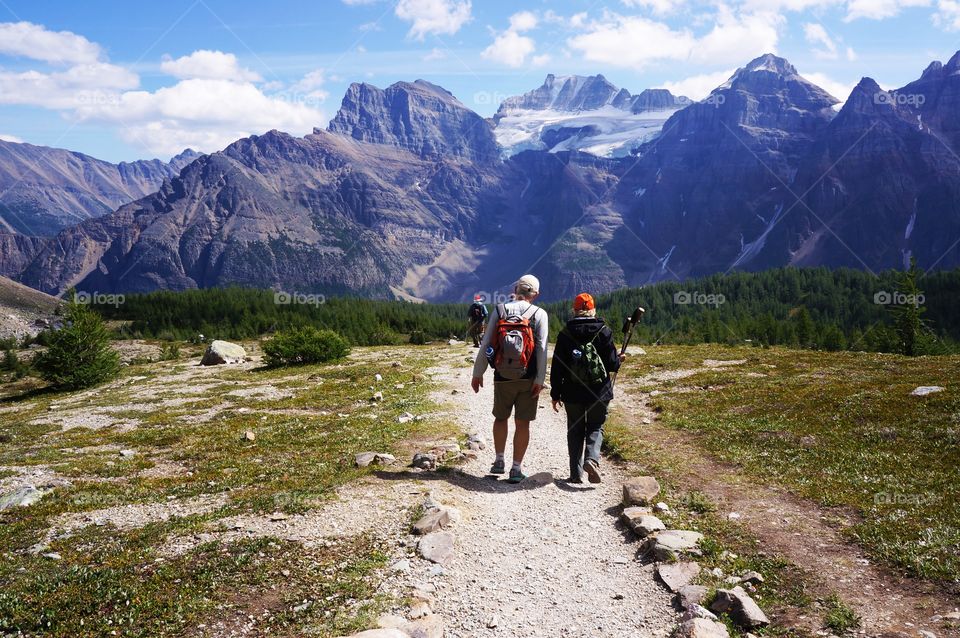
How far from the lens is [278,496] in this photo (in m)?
13.0

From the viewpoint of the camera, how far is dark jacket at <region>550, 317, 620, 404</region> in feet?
46.8

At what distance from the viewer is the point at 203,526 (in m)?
11.3

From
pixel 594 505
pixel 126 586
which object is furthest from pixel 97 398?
pixel 594 505

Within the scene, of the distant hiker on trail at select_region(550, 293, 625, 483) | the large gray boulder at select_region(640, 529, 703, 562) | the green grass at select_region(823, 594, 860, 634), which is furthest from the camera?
the distant hiker on trail at select_region(550, 293, 625, 483)

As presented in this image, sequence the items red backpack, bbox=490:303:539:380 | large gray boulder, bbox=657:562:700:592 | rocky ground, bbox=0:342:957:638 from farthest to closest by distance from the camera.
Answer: red backpack, bbox=490:303:539:380 → large gray boulder, bbox=657:562:700:592 → rocky ground, bbox=0:342:957:638

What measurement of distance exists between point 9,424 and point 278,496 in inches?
1048

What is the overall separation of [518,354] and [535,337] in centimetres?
73

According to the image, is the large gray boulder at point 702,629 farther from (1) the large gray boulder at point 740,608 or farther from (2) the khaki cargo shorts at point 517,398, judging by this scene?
(2) the khaki cargo shorts at point 517,398

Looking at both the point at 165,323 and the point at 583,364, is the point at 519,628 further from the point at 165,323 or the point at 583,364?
the point at 165,323

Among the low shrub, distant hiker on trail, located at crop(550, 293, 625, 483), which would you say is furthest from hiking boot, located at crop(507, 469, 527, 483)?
the low shrub

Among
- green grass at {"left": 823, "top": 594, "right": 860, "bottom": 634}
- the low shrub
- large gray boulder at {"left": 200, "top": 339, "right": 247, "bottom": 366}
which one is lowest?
large gray boulder at {"left": 200, "top": 339, "right": 247, "bottom": 366}

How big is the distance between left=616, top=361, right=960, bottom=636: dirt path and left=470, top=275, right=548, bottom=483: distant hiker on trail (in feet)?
15.2

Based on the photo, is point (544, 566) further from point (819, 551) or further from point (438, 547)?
point (819, 551)

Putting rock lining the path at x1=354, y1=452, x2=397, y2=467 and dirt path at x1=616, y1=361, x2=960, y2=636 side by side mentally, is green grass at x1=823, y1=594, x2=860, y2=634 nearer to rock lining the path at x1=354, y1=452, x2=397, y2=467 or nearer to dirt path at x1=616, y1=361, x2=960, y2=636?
dirt path at x1=616, y1=361, x2=960, y2=636
